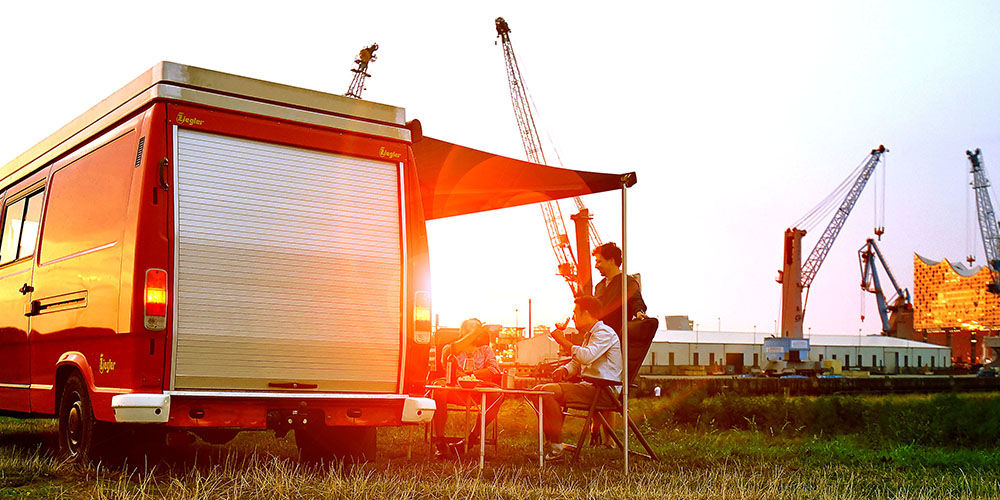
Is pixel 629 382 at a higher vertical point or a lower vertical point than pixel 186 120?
lower

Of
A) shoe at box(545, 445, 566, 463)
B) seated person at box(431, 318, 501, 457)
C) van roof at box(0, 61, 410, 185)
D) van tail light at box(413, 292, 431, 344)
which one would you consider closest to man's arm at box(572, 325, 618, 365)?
shoe at box(545, 445, 566, 463)

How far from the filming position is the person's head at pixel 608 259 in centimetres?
873

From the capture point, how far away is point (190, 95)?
6.14 metres

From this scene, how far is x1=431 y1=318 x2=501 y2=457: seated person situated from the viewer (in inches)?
331

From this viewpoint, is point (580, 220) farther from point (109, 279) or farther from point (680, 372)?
point (680, 372)

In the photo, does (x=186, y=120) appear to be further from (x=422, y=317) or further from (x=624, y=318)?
(x=624, y=318)

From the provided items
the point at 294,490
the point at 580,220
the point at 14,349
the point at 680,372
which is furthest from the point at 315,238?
the point at 680,372

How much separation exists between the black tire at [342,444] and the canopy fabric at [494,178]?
1987 millimetres

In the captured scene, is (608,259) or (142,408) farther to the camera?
(608,259)

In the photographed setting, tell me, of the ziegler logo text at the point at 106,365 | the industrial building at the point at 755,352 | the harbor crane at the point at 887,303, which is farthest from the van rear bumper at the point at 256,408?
the harbor crane at the point at 887,303

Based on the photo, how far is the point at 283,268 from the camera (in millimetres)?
6273

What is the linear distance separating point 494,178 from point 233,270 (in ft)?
11.5

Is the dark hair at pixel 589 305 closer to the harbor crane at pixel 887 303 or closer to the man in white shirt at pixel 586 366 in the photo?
the man in white shirt at pixel 586 366

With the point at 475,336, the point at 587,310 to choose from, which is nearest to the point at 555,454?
the point at 587,310
